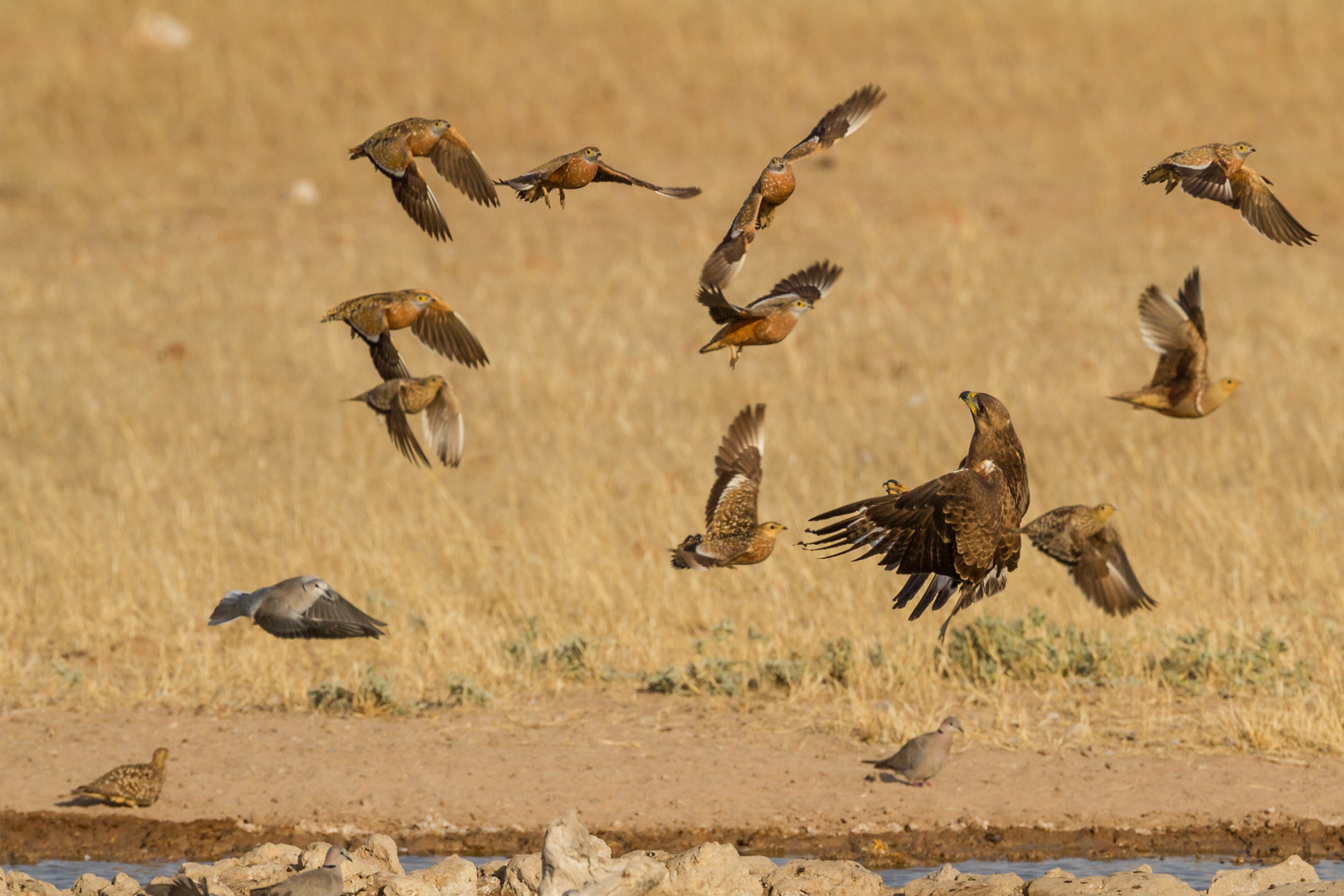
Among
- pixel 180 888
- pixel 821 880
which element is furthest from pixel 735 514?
pixel 180 888

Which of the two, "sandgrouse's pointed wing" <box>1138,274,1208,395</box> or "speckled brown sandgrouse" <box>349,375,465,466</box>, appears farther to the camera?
"sandgrouse's pointed wing" <box>1138,274,1208,395</box>

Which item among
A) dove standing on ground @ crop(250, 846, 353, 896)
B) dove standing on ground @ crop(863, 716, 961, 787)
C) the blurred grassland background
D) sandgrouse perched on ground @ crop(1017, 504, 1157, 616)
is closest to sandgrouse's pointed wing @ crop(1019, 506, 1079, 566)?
sandgrouse perched on ground @ crop(1017, 504, 1157, 616)

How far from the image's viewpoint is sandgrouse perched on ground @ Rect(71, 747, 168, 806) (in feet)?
30.1

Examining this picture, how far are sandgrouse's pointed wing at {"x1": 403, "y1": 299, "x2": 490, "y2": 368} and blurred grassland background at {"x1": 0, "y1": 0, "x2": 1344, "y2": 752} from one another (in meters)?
4.94

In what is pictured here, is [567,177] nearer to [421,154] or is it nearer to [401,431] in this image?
[421,154]

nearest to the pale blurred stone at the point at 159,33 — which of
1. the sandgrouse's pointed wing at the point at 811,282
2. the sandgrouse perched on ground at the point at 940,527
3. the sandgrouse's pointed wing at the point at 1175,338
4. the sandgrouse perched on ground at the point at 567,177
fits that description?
the sandgrouse's pointed wing at the point at 1175,338

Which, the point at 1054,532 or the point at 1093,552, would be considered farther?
the point at 1093,552

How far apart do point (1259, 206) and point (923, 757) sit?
400 cm

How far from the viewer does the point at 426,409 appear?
633 cm

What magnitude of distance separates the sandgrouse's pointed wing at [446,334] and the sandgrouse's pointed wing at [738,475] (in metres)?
1.88

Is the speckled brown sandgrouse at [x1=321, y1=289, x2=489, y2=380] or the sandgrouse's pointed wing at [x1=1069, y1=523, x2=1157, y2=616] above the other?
the speckled brown sandgrouse at [x1=321, y1=289, x2=489, y2=380]

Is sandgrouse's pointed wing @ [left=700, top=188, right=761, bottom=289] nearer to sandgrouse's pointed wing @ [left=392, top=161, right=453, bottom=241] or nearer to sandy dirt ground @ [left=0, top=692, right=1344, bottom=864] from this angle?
sandgrouse's pointed wing @ [left=392, top=161, right=453, bottom=241]

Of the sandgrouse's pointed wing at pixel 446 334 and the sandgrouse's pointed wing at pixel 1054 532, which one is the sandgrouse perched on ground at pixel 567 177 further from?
the sandgrouse's pointed wing at pixel 1054 532

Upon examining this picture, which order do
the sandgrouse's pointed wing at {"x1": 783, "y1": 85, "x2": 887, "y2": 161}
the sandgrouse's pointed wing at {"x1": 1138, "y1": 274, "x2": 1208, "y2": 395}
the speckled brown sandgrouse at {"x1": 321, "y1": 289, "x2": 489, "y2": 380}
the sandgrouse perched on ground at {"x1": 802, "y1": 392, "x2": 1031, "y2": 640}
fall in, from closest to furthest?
1. the sandgrouse perched on ground at {"x1": 802, "y1": 392, "x2": 1031, "y2": 640}
2. the speckled brown sandgrouse at {"x1": 321, "y1": 289, "x2": 489, "y2": 380}
3. the sandgrouse's pointed wing at {"x1": 783, "y1": 85, "x2": 887, "y2": 161}
4. the sandgrouse's pointed wing at {"x1": 1138, "y1": 274, "x2": 1208, "y2": 395}
